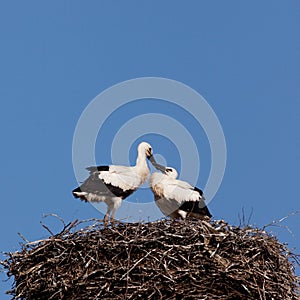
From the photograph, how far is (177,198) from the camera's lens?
13.4 m

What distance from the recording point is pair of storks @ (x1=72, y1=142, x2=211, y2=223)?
13211mm

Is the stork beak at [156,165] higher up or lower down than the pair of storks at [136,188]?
higher up

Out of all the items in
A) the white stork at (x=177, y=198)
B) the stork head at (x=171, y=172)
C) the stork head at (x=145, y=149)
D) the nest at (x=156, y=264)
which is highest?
the stork head at (x=145, y=149)

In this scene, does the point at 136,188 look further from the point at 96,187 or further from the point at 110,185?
the point at 96,187

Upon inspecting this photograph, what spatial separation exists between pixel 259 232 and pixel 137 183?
287 cm

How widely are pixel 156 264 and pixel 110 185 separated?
10.1ft

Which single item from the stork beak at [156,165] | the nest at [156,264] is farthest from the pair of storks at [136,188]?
the nest at [156,264]

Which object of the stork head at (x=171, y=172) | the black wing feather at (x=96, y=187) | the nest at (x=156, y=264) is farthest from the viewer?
the stork head at (x=171, y=172)

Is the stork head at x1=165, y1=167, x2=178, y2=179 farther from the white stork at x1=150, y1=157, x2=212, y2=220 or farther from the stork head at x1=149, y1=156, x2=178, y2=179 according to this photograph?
the white stork at x1=150, y1=157, x2=212, y2=220

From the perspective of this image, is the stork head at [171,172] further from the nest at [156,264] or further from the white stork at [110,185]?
the nest at [156,264]

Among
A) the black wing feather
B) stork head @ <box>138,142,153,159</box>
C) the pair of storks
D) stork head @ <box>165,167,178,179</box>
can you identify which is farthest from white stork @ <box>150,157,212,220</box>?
the black wing feather

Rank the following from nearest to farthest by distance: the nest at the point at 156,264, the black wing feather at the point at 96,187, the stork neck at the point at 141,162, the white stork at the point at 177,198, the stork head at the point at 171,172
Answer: the nest at the point at 156,264 → the black wing feather at the point at 96,187 → the white stork at the point at 177,198 → the stork neck at the point at 141,162 → the stork head at the point at 171,172

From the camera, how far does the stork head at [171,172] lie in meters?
13.8

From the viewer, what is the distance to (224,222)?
10977 mm
